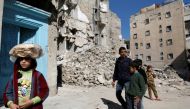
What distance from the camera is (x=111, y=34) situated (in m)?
36.2

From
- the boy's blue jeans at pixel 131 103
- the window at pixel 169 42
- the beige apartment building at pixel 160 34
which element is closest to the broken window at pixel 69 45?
the boy's blue jeans at pixel 131 103

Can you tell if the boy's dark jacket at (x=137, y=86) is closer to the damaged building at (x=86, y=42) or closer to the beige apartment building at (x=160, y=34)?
the damaged building at (x=86, y=42)

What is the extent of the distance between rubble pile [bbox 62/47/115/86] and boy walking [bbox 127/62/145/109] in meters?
7.70

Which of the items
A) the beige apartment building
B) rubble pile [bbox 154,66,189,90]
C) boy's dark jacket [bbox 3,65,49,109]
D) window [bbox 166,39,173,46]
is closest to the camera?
boy's dark jacket [bbox 3,65,49,109]

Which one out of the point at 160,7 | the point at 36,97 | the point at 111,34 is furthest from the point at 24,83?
the point at 160,7

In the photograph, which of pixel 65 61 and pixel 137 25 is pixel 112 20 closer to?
pixel 137 25

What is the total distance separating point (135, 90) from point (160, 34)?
4003cm

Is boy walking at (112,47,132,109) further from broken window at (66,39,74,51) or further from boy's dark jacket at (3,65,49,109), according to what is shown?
broken window at (66,39,74,51)

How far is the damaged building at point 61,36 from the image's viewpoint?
284 inches

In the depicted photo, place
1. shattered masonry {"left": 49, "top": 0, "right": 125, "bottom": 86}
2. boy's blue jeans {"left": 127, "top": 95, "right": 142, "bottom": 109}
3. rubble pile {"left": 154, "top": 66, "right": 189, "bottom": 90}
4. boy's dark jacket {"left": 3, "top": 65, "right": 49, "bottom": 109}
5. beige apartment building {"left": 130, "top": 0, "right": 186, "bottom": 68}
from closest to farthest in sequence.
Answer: boy's dark jacket {"left": 3, "top": 65, "right": 49, "bottom": 109} → boy's blue jeans {"left": 127, "top": 95, "right": 142, "bottom": 109} → shattered masonry {"left": 49, "top": 0, "right": 125, "bottom": 86} → rubble pile {"left": 154, "top": 66, "right": 189, "bottom": 90} → beige apartment building {"left": 130, "top": 0, "right": 186, "bottom": 68}

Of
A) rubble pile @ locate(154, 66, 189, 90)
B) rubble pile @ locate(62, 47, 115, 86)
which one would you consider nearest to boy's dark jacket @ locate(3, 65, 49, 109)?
rubble pile @ locate(62, 47, 115, 86)

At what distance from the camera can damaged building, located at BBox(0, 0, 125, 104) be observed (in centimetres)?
721

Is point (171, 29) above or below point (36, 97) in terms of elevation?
above

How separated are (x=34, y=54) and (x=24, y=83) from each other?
0.37 meters
